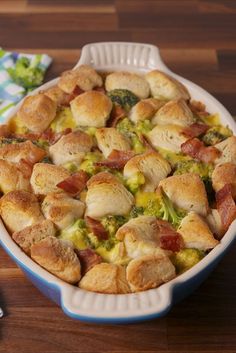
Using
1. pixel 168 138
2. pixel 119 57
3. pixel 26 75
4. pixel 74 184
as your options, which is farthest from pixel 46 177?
pixel 26 75

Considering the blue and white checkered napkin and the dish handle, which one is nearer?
the dish handle

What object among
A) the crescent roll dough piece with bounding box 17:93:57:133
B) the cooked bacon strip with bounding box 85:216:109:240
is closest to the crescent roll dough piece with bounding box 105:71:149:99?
the crescent roll dough piece with bounding box 17:93:57:133

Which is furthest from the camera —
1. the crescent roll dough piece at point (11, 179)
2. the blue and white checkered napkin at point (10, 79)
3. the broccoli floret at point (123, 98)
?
the blue and white checkered napkin at point (10, 79)

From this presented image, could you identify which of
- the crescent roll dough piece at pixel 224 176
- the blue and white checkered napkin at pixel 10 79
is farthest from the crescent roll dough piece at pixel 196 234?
the blue and white checkered napkin at pixel 10 79

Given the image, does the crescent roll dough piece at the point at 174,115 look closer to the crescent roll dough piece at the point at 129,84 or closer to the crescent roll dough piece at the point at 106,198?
the crescent roll dough piece at the point at 129,84

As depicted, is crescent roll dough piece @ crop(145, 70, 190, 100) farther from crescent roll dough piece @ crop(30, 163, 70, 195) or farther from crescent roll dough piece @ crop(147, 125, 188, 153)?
crescent roll dough piece @ crop(30, 163, 70, 195)

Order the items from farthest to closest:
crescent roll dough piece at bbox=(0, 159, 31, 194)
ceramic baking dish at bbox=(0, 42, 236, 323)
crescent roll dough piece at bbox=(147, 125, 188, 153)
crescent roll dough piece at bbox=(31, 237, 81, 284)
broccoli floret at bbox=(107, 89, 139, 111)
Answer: broccoli floret at bbox=(107, 89, 139, 111) → crescent roll dough piece at bbox=(147, 125, 188, 153) → crescent roll dough piece at bbox=(0, 159, 31, 194) → crescent roll dough piece at bbox=(31, 237, 81, 284) → ceramic baking dish at bbox=(0, 42, 236, 323)

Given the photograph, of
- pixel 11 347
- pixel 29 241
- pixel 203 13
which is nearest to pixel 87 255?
pixel 29 241

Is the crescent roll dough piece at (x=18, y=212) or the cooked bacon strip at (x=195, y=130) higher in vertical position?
the cooked bacon strip at (x=195, y=130)

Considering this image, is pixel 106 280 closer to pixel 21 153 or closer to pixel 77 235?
pixel 77 235
